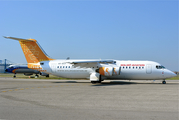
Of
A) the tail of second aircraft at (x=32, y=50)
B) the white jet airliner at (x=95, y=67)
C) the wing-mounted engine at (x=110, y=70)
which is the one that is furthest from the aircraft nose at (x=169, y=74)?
the tail of second aircraft at (x=32, y=50)

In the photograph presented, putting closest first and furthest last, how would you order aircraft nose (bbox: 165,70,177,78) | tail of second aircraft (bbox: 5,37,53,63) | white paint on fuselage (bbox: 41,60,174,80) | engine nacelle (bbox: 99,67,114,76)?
engine nacelle (bbox: 99,67,114,76)
aircraft nose (bbox: 165,70,177,78)
white paint on fuselage (bbox: 41,60,174,80)
tail of second aircraft (bbox: 5,37,53,63)

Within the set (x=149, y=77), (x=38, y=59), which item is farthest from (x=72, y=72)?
(x=149, y=77)

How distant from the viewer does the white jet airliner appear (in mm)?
26625

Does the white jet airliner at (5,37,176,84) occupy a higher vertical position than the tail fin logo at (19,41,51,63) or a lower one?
lower

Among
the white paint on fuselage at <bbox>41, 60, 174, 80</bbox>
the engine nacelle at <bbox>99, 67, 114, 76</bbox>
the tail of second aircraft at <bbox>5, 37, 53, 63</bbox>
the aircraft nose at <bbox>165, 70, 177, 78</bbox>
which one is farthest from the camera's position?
the tail of second aircraft at <bbox>5, 37, 53, 63</bbox>

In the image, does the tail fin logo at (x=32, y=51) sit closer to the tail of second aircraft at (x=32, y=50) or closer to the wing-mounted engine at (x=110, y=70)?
the tail of second aircraft at (x=32, y=50)

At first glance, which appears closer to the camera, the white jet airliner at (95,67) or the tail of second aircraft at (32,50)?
the white jet airliner at (95,67)

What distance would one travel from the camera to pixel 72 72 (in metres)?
29.2

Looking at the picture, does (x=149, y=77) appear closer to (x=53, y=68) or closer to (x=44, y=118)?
(x=53, y=68)

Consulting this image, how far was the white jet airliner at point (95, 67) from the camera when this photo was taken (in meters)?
26.6

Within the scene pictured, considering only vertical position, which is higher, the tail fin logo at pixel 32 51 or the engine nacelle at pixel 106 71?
the tail fin logo at pixel 32 51

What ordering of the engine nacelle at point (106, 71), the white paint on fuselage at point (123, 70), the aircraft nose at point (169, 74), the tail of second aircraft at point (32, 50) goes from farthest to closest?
1. the tail of second aircraft at point (32, 50)
2. the white paint on fuselage at point (123, 70)
3. the aircraft nose at point (169, 74)
4. the engine nacelle at point (106, 71)

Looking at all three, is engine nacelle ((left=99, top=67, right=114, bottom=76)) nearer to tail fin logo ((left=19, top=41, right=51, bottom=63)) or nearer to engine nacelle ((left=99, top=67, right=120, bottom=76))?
engine nacelle ((left=99, top=67, right=120, bottom=76))

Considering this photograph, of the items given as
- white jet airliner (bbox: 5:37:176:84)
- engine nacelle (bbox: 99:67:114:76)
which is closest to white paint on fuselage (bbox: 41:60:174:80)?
white jet airliner (bbox: 5:37:176:84)
